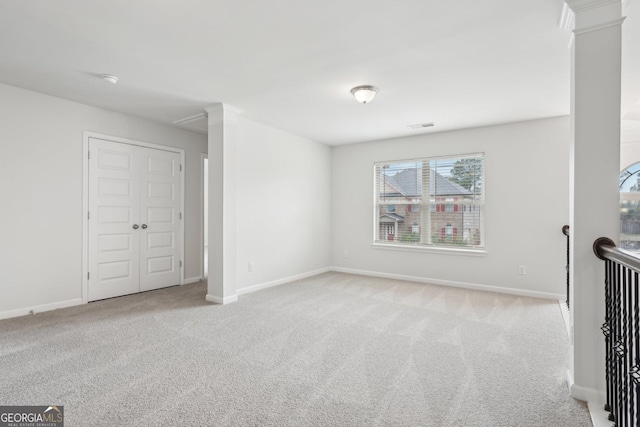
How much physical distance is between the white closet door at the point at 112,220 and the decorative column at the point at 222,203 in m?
1.22

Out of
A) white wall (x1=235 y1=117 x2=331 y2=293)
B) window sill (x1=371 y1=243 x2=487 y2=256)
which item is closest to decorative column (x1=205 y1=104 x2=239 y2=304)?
white wall (x1=235 y1=117 x2=331 y2=293)

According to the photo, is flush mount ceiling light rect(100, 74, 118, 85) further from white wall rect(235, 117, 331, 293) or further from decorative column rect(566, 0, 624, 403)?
decorative column rect(566, 0, 624, 403)

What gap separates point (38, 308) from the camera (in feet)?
11.8

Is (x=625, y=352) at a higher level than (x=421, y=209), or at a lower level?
lower

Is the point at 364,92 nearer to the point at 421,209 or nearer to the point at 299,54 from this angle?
the point at 299,54

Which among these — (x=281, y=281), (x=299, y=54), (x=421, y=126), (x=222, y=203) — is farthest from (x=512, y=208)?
(x=222, y=203)

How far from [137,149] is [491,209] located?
16.9 feet

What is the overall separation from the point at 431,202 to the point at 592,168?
3471 mm

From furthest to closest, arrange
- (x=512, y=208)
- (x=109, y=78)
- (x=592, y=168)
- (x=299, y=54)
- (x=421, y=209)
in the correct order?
(x=421, y=209) < (x=512, y=208) < (x=109, y=78) < (x=299, y=54) < (x=592, y=168)

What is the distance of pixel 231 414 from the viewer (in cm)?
184

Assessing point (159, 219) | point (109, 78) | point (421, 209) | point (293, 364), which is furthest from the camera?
point (421, 209)

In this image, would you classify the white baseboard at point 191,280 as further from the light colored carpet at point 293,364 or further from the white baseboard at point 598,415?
the white baseboard at point 598,415

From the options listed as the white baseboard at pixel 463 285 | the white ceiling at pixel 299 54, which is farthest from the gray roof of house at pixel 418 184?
the white baseboard at pixel 463 285

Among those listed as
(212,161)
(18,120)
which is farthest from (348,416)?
(18,120)
